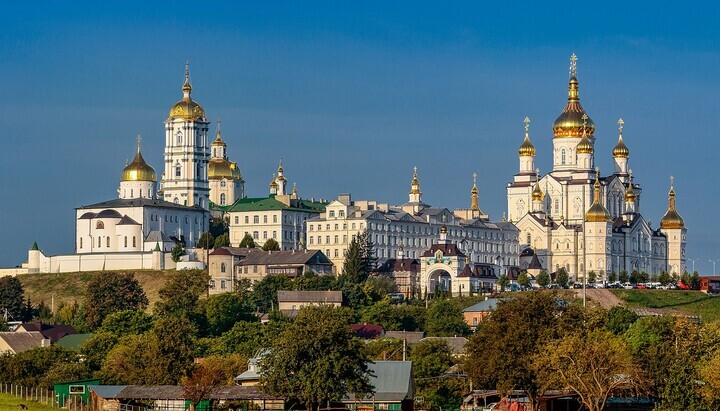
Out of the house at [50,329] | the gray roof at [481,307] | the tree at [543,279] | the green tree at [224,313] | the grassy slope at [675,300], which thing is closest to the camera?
the house at [50,329]

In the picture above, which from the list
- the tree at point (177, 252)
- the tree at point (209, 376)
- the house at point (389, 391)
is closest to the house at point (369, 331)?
the tree at point (209, 376)

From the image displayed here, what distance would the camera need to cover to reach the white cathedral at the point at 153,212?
134375 millimetres

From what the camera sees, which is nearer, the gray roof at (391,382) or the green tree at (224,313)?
the gray roof at (391,382)

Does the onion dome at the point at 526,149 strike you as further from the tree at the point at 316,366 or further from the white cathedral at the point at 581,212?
the tree at the point at 316,366

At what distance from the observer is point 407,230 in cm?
14025

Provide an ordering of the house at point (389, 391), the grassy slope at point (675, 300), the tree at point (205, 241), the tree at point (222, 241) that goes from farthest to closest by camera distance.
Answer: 1. the tree at point (222, 241)
2. the tree at point (205, 241)
3. the grassy slope at point (675, 300)
4. the house at point (389, 391)

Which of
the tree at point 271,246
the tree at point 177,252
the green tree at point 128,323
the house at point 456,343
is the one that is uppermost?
the tree at point 271,246

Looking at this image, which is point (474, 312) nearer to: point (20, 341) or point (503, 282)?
point (503, 282)

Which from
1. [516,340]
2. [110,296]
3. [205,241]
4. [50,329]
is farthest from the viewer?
[205,241]

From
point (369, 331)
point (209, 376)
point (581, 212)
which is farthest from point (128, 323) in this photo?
point (581, 212)

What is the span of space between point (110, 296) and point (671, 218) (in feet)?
175

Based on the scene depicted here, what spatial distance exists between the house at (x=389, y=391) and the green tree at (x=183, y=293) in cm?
4080

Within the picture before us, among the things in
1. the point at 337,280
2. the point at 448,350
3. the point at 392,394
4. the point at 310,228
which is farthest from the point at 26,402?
the point at 310,228

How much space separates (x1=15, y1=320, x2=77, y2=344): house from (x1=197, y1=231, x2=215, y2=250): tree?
23784 mm
